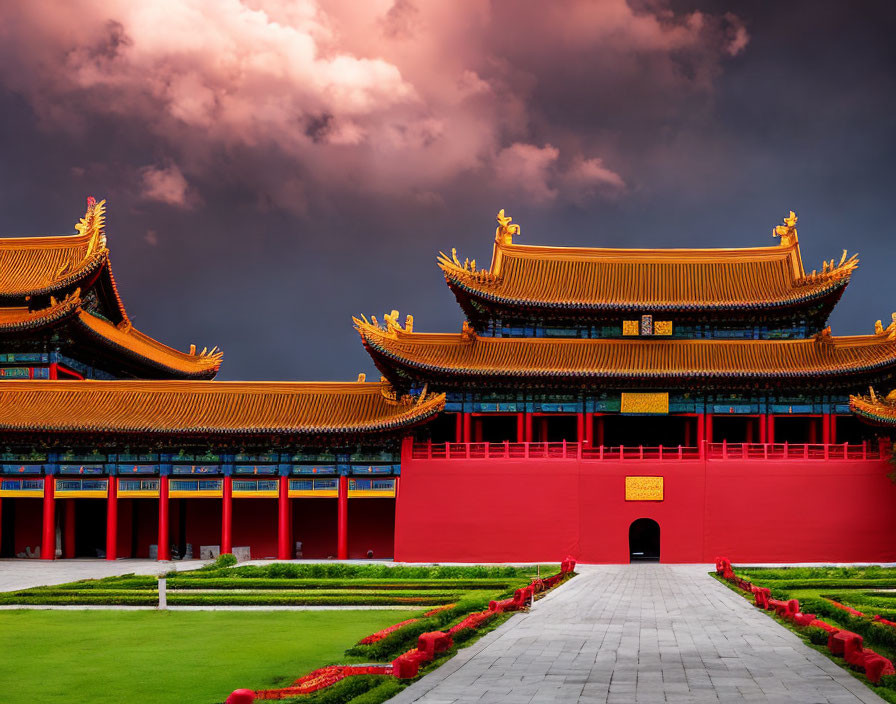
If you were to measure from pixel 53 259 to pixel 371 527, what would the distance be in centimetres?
1811

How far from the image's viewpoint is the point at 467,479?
37562 mm

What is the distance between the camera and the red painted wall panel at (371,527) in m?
40.4

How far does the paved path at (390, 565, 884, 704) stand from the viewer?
40.8ft

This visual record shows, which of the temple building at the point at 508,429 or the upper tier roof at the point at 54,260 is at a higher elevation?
the upper tier roof at the point at 54,260

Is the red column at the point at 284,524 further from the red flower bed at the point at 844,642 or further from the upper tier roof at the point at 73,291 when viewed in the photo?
the red flower bed at the point at 844,642

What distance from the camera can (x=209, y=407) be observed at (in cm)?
3916

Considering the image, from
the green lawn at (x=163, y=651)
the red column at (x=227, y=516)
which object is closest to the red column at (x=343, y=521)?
the red column at (x=227, y=516)

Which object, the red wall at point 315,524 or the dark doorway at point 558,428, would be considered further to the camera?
the dark doorway at point 558,428

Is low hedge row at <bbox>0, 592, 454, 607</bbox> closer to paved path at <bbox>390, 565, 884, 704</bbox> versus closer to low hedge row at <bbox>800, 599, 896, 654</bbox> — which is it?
paved path at <bbox>390, 565, 884, 704</bbox>

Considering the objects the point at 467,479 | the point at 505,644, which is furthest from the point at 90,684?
the point at 467,479

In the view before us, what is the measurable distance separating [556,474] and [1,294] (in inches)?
893

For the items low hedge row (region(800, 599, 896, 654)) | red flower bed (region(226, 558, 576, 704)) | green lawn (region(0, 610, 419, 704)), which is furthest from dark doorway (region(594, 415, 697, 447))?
red flower bed (region(226, 558, 576, 704))

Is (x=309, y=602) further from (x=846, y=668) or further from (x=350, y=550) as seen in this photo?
(x=350, y=550)

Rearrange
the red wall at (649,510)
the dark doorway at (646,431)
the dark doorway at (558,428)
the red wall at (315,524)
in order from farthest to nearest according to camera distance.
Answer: the dark doorway at (646,431) < the dark doorway at (558,428) < the red wall at (315,524) < the red wall at (649,510)
